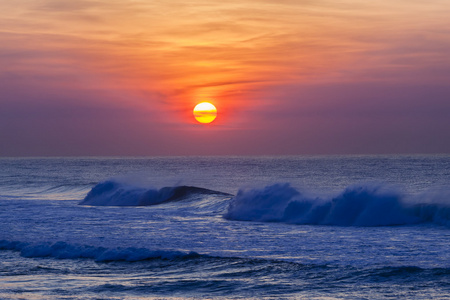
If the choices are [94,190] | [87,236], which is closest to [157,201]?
[94,190]

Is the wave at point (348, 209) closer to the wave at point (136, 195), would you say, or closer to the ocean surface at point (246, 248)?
the ocean surface at point (246, 248)

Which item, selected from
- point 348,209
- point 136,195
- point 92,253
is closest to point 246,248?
point 92,253

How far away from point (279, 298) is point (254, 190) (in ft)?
56.0

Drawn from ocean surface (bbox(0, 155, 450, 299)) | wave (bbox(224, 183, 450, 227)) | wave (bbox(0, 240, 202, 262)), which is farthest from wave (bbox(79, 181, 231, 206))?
wave (bbox(0, 240, 202, 262))

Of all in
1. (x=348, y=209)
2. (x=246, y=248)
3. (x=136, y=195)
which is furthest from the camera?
(x=136, y=195)

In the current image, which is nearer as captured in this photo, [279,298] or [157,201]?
[279,298]

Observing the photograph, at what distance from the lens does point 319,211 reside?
23.5 m

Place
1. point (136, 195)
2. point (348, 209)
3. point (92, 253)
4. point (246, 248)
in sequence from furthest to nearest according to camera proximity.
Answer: point (136, 195) → point (348, 209) → point (246, 248) → point (92, 253)

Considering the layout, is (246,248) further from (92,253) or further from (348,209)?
(348,209)

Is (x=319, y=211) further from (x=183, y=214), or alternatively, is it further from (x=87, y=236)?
(x=87, y=236)

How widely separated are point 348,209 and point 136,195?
54.1 feet

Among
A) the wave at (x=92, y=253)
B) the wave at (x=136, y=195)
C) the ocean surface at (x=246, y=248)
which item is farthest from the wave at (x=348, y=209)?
the wave at (x=136, y=195)

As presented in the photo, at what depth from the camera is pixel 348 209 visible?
75.9 ft

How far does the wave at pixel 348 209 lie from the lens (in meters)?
21.8
